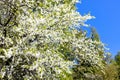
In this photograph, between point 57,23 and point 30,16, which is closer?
point 30,16

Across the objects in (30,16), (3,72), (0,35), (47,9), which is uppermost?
(47,9)

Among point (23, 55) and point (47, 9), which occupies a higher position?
point (47, 9)

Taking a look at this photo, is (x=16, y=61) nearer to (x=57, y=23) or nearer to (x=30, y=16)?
(x=30, y=16)

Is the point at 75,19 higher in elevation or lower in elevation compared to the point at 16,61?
higher

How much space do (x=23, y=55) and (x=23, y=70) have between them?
1091 millimetres

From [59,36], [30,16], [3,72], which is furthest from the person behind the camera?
[59,36]

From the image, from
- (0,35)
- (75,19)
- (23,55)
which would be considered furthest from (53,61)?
(75,19)

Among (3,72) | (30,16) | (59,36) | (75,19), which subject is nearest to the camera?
(3,72)

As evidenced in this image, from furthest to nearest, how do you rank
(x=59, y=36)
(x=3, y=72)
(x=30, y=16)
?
(x=59, y=36) → (x=30, y=16) → (x=3, y=72)

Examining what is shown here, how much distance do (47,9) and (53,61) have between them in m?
2.69

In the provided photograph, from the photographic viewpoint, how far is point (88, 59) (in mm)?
16562

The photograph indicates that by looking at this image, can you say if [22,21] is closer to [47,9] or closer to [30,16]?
[30,16]

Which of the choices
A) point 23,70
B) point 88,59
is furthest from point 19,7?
point 88,59

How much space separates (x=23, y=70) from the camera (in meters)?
13.5
